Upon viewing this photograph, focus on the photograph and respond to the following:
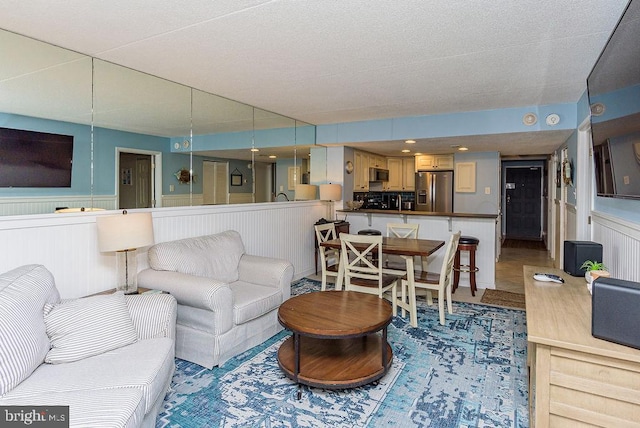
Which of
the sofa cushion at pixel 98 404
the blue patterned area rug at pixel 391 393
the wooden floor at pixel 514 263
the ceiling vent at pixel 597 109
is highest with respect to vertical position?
the ceiling vent at pixel 597 109

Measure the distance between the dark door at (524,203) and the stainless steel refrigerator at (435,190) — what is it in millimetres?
3406

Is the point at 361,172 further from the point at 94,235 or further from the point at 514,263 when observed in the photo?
the point at 94,235

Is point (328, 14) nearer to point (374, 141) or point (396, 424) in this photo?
point (396, 424)

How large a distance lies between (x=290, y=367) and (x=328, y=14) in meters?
2.25

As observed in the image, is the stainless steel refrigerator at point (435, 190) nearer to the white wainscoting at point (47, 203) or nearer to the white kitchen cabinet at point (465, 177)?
the white kitchen cabinet at point (465, 177)

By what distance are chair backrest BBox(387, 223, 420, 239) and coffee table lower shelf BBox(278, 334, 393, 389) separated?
6.70 ft

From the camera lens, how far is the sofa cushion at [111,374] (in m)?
1.63

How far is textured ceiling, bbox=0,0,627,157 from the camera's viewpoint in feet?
6.93

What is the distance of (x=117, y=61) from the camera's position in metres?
3.07

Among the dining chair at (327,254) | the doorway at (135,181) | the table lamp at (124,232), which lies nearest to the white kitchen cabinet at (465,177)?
the dining chair at (327,254)

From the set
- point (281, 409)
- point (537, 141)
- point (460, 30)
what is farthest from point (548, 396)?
point (537, 141)

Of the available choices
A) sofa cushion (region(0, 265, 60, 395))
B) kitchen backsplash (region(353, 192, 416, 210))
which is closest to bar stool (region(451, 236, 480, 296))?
kitchen backsplash (region(353, 192, 416, 210))

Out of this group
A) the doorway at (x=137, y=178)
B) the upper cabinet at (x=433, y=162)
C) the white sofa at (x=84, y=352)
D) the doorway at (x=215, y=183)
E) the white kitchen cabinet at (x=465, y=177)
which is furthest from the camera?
the upper cabinet at (x=433, y=162)

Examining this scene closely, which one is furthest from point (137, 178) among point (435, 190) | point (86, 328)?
point (435, 190)
